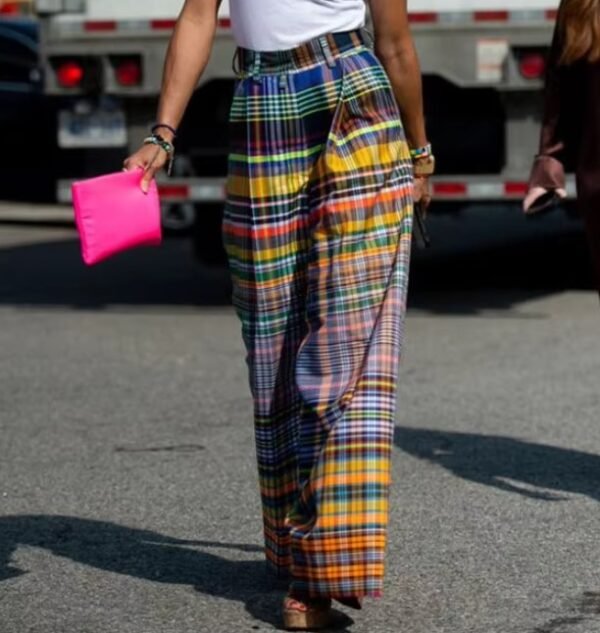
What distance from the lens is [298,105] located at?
4.68 metres

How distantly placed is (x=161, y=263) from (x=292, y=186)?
32.4 ft

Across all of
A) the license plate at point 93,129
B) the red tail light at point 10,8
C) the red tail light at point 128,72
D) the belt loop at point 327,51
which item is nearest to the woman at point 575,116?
the belt loop at point 327,51

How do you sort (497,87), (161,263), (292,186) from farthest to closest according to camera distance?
(161,263) < (497,87) < (292,186)

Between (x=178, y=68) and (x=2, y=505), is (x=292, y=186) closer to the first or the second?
(x=178, y=68)

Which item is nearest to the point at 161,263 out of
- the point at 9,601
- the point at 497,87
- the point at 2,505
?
the point at 497,87

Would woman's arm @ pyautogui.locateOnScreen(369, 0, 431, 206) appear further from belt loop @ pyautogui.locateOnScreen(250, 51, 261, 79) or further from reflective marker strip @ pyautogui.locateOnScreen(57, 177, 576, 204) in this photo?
reflective marker strip @ pyautogui.locateOnScreen(57, 177, 576, 204)

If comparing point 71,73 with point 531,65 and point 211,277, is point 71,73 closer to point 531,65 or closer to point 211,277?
point 211,277

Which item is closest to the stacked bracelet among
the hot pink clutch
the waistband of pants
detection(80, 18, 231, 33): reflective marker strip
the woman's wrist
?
the woman's wrist

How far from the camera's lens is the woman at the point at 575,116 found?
18.4 feet

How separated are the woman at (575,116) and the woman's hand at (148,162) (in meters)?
1.39

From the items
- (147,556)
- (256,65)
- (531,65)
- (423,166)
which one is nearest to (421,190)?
(423,166)

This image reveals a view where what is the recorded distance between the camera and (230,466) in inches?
270

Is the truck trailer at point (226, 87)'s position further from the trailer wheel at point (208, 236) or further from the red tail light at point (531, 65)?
the trailer wheel at point (208, 236)

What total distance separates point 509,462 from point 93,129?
5.10 meters
